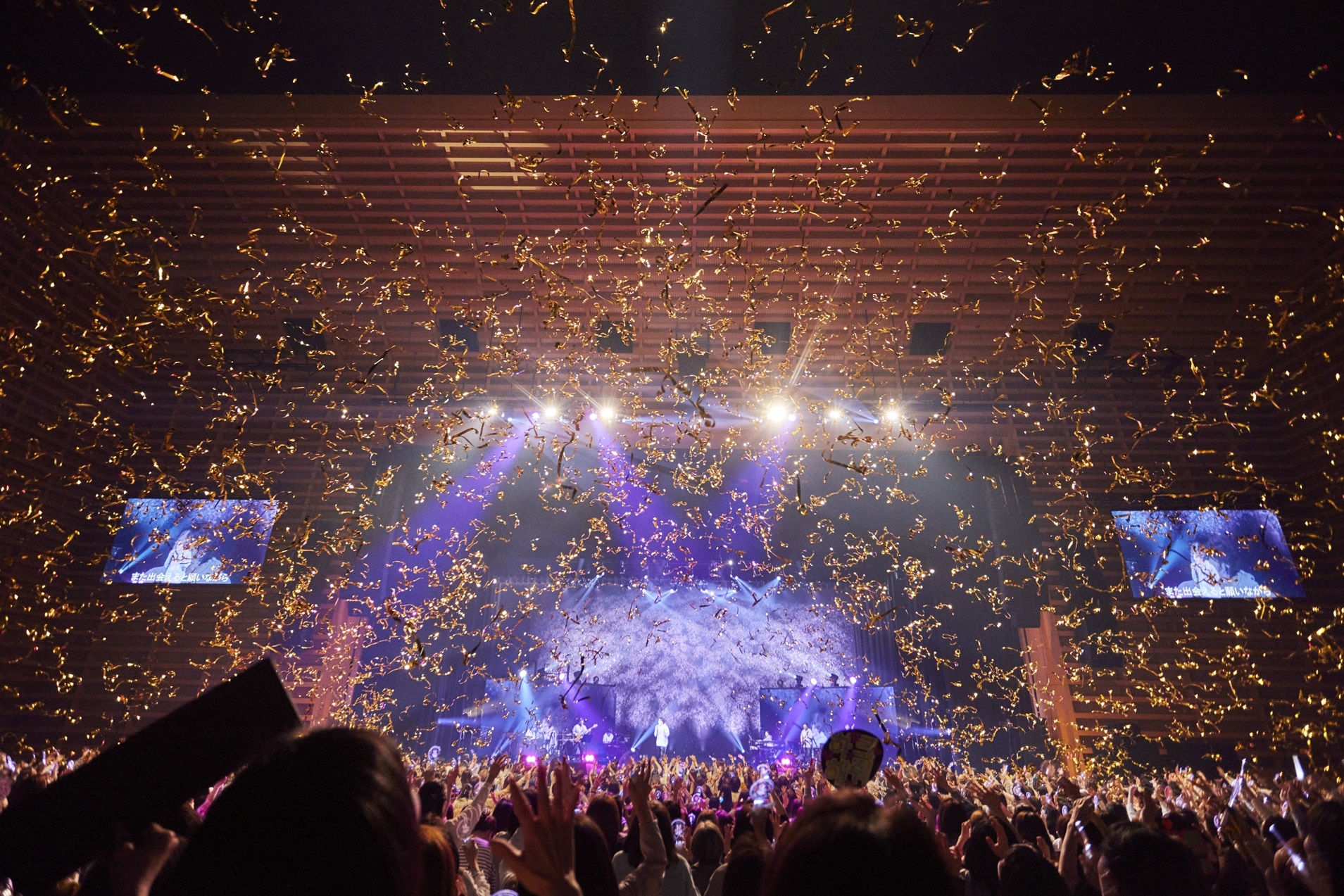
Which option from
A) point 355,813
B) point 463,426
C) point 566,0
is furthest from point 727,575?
point 355,813

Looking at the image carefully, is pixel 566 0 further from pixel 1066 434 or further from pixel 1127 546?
pixel 1127 546

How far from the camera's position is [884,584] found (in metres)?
12.3

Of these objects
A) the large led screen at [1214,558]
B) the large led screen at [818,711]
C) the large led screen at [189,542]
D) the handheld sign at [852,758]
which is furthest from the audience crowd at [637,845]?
the large led screen at [818,711]

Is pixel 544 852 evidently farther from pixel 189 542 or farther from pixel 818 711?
pixel 818 711

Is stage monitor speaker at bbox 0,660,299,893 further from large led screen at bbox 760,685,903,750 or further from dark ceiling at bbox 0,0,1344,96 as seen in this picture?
large led screen at bbox 760,685,903,750

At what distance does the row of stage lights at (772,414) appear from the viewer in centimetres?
1011

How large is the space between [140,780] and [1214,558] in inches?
464

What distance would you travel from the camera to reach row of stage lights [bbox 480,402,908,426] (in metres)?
10.1

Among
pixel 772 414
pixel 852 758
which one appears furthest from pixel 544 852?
pixel 772 414

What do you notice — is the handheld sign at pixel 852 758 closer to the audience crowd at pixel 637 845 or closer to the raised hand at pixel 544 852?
the audience crowd at pixel 637 845

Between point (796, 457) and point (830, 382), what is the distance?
95.7 inches

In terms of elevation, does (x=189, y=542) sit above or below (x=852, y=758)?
above

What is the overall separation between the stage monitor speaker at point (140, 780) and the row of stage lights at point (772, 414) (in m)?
8.55

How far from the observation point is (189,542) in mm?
10102
